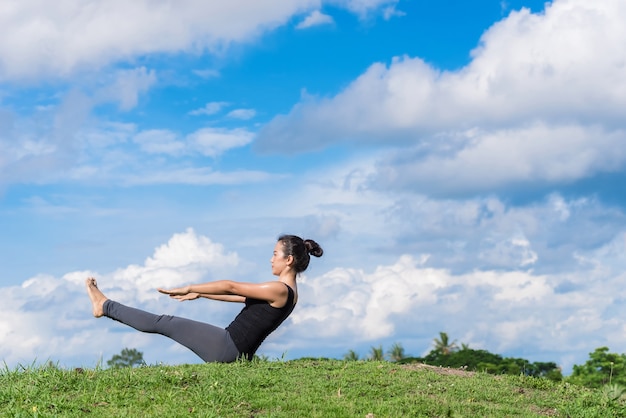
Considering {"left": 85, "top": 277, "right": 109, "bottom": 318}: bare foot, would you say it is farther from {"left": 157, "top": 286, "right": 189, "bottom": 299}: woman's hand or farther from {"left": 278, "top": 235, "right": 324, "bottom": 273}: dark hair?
{"left": 278, "top": 235, "right": 324, "bottom": 273}: dark hair

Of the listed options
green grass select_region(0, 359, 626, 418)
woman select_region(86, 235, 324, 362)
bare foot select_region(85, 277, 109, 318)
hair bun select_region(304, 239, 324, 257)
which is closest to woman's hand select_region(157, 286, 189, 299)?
woman select_region(86, 235, 324, 362)

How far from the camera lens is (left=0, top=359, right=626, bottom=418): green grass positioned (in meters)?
8.55

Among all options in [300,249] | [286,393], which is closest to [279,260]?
[300,249]

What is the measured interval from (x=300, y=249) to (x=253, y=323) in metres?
1.26

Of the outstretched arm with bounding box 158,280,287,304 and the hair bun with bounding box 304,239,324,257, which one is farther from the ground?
the hair bun with bounding box 304,239,324,257

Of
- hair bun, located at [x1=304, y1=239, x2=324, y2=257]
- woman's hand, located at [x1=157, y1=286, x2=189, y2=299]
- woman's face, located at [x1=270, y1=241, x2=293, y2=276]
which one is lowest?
woman's hand, located at [x1=157, y1=286, x2=189, y2=299]

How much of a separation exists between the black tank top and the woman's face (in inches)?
12.2

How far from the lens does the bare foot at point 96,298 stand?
38.0 ft

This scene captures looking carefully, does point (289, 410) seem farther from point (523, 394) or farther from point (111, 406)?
point (523, 394)

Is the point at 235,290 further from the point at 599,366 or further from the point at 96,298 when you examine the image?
the point at 599,366

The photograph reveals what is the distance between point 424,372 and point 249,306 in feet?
8.79

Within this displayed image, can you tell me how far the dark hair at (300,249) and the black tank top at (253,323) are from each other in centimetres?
40

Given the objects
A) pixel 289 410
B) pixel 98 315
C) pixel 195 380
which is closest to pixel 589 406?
pixel 289 410

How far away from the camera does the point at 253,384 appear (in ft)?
31.0
